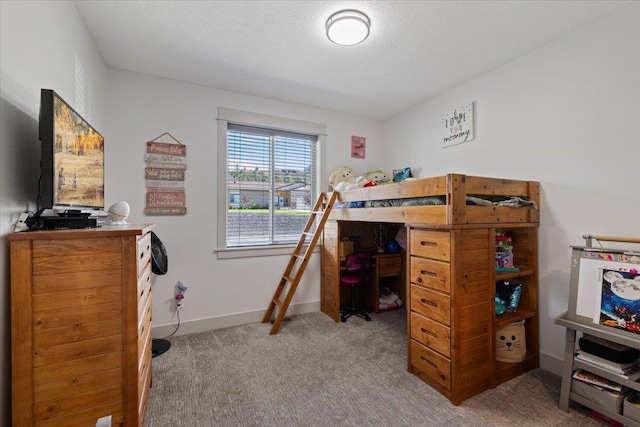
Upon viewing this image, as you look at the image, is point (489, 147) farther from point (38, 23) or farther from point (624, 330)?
point (38, 23)

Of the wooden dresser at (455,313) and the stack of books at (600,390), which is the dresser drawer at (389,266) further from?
the stack of books at (600,390)

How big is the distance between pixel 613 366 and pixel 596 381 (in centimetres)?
15

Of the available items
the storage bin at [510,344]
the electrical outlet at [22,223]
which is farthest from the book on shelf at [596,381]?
the electrical outlet at [22,223]

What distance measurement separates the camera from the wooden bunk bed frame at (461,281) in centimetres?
180

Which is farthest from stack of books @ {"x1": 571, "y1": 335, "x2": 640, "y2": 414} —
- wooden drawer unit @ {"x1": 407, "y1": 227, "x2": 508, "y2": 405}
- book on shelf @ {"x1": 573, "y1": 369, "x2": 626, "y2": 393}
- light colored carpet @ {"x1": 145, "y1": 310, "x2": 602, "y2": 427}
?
wooden drawer unit @ {"x1": 407, "y1": 227, "x2": 508, "y2": 405}

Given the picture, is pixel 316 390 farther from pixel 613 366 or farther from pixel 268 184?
pixel 268 184

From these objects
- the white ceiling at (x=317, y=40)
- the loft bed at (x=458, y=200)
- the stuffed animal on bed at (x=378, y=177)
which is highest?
the white ceiling at (x=317, y=40)

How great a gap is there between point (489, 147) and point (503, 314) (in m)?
1.50

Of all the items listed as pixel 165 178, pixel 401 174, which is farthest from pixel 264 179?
pixel 401 174

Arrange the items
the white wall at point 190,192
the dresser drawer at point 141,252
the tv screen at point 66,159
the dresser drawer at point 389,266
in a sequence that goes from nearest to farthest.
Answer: the tv screen at point 66,159 → the dresser drawer at point 141,252 → the white wall at point 190,192 → the dresser drawer at point 389,266

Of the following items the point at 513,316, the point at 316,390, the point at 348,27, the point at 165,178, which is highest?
the point at 348,27

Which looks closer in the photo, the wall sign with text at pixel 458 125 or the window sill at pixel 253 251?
the wall sign with text at pixel 458 125

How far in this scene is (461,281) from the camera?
182 centimetres

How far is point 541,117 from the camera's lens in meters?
2.21
